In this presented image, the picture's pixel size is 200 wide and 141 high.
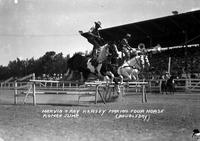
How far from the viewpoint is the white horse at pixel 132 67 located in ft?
55.8

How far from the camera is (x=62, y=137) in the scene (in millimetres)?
7250

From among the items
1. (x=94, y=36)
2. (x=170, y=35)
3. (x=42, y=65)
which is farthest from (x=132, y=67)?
(x=170, y=35)

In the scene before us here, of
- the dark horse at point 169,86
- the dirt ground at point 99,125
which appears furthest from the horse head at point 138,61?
the dirt ground at point 99,125

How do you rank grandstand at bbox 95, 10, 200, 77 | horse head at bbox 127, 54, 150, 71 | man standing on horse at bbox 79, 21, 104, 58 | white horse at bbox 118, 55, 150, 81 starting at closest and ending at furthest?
man standing on horse at bbox 79, 21, 104, 58, white horse at bbox 118, 55, 150, 81, horse head at bbox 127, 54, 150, 71, grandstand at bbox 95, 10, 200, 77

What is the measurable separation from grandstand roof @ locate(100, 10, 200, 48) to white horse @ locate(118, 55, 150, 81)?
4992 millimetres

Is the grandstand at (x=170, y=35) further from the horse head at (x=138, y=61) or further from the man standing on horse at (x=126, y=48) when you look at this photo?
the man standing on horse at (x=126, y=48)

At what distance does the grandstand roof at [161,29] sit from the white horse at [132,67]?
4.99 meters

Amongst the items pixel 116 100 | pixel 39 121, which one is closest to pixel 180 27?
pixel 116 100

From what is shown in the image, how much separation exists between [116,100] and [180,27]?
10.0 meters

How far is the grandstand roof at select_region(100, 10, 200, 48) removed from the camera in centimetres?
2258

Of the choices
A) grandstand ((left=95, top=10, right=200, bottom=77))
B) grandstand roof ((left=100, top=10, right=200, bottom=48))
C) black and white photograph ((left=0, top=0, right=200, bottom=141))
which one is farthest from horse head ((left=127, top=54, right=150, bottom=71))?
grandstand roof ((left=100, top=10, right=200, bottom=48))

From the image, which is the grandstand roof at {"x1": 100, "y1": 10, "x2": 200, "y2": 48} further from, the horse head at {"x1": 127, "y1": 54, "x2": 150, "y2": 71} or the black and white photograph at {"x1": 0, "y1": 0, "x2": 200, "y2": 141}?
the horse head at {"x1": 127, "y1": 54, "x2": 150, "y2": 71}

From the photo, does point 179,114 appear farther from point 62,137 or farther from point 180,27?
point 180,27

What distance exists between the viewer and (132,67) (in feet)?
57.5
